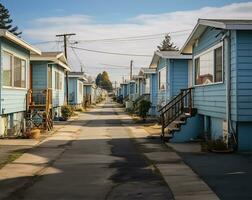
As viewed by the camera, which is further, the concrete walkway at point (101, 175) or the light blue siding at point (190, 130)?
the light blue siding at point (190, 130)

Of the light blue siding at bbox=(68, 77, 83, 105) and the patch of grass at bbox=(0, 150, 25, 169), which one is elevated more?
the light blue siding at bbox=(68, 77, 83, 105)

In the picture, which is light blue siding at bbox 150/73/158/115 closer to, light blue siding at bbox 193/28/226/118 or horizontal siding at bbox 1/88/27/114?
horizontal siding at bbox 1/88/27/114

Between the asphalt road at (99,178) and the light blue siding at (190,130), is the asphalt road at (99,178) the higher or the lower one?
the lower one

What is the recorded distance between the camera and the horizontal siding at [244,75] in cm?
1470

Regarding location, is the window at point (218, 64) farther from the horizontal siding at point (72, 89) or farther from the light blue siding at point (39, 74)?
the horizontal siding at point (72, 89)

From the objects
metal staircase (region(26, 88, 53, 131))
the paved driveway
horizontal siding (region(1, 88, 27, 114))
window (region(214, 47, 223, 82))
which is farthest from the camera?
metal staircase (region(26, 88, 53, 131))

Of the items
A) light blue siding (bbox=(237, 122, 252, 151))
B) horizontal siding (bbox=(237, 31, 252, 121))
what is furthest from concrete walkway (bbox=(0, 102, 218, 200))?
horizontal siding (bbox=(237, 31, 252, 121))

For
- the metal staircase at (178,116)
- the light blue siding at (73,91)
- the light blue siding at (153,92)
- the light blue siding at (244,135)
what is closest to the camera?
the light blue siding at (244,135)

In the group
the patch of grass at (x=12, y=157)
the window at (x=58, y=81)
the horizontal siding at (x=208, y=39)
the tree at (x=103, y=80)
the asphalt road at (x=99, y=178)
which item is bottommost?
the asphalt road at (x=99, y=178)

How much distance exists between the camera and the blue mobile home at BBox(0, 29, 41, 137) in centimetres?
1894

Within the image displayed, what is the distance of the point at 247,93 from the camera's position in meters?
14.8

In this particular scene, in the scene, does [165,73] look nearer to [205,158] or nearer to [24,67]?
[24,67]

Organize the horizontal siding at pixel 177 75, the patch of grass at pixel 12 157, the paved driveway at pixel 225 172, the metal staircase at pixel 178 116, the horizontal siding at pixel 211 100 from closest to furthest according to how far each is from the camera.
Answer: the paved driveway at pixel 225 172
the patch of grass at pixel 12 157
the horizontal siding at pixel 211 100
the metal staircase at pixel 178 116
the horizontal siding at pixel 177 75

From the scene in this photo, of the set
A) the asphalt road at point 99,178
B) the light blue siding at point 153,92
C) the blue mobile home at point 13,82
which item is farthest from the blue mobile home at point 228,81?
the light blue siding at point 153,92
